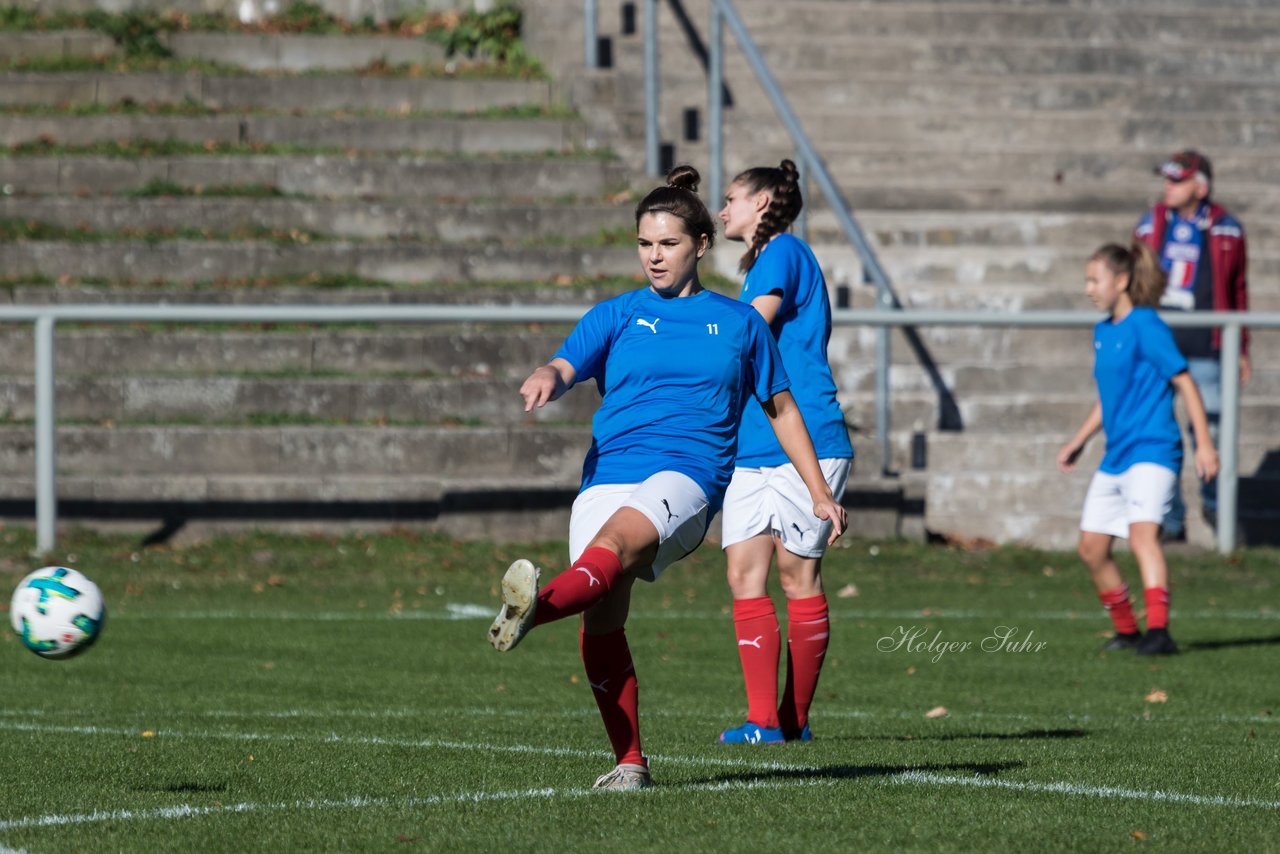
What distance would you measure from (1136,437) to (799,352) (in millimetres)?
3307

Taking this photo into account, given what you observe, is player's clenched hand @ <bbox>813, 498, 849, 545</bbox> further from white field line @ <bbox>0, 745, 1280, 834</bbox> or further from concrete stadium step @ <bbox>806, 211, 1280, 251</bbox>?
concrete stadium step @ <bbox>806, 211, 1280, 251</bbox>

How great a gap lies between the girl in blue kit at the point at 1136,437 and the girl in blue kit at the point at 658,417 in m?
4.42

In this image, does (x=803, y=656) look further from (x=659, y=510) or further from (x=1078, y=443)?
(x=1078, y=443)

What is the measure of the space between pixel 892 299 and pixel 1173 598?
10.2ft

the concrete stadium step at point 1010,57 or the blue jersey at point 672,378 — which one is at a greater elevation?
the concrete stadium step at point 1010,57

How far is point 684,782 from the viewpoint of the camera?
19.0 ft

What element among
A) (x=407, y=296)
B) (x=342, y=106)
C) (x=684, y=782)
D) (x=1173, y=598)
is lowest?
(x=1173, y=598)

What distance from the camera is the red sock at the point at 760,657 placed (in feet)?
22.9

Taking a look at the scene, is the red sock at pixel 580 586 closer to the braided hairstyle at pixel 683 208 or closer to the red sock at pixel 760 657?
the braided hairstyle at pixel 683 208

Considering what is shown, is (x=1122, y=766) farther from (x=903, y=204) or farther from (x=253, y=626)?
(x=903, y=204)

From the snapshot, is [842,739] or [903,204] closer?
[842,739]

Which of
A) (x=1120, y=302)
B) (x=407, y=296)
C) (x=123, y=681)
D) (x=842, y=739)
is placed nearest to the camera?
(x=842, y=739)

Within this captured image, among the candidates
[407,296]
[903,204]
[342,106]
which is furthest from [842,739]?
[342,106]

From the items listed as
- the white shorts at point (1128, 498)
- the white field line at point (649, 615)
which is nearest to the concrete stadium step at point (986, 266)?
the white field line at point (649, 615)
